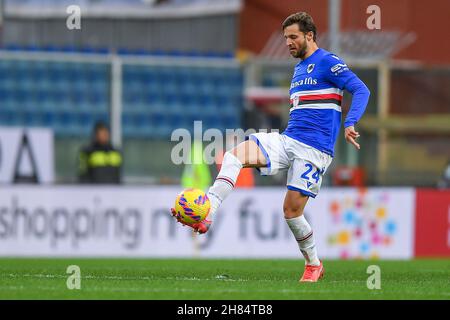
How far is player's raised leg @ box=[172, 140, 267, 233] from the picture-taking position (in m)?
9.62

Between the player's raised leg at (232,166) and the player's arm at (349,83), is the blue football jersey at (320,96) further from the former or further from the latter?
the player's raised leg at (232,166)

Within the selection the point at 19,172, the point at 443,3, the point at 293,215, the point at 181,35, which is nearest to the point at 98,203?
the point at 19,172

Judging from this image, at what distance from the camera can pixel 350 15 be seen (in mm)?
28016

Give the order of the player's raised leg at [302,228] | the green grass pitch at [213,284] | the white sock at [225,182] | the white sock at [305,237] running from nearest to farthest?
the green grass pitch at [213,284]
the white sock at [225,182]
the player's raised leg at [302,228]
the white sock at [305,237]

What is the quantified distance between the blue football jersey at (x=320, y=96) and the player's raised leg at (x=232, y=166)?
1.32 feet

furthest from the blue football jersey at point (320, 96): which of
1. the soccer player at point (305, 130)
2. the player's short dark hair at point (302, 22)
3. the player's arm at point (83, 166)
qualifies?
the player's arm at point (83, 166)

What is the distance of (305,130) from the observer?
390 inches

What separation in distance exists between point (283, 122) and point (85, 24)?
21.7ft

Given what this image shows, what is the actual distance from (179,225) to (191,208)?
8.38 metres

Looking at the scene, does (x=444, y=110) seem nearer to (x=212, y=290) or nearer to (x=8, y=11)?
(x=8, y=11)

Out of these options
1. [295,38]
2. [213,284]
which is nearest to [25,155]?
[295,38]

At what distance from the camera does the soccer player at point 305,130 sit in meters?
9.80

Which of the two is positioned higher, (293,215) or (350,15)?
(350,15)

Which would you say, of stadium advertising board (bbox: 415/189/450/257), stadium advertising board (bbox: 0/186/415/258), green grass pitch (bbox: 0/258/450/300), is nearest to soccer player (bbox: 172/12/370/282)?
green grass pitch (bbox: 0/258/450/300)
